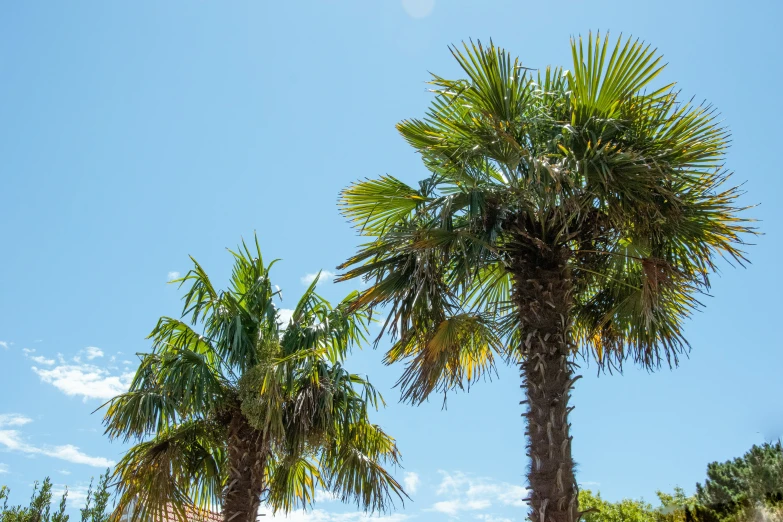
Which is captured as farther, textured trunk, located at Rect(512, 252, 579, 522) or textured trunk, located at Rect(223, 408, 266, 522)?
textured trunk, located at Rect(223, 408, 266, 522)

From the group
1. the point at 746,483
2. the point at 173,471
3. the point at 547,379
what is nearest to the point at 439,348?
the point at 547,379

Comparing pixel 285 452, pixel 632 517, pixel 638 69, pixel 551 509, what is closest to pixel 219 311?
pixel 285 452

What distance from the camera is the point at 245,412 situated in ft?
28.4

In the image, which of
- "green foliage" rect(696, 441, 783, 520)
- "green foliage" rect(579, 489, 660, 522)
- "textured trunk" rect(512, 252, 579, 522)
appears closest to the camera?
"textured trunk" rect(512, 252, 579, 522)

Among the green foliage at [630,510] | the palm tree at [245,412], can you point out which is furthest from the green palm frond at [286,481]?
the green foliage at [630,510]

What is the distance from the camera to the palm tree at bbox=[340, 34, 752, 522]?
21.4ft

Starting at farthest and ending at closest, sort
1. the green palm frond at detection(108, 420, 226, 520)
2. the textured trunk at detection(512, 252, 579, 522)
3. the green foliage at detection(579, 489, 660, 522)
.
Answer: the green foliage at detection(579, 489, 660, 522), the green palm frond at detection(108, 420, 226, 520), the textured trunk at detection(512, 252, 579, 522)

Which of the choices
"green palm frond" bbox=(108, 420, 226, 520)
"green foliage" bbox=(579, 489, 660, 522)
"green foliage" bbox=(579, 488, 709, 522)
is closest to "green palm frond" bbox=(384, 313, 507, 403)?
"green palm frond" bbox=(108, 420, 226, 520)

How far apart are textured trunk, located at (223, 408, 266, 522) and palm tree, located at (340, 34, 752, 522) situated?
2.86 m

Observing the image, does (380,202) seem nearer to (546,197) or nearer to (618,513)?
(546,197)

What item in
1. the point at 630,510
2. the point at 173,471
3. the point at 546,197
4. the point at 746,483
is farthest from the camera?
the point at 630,510

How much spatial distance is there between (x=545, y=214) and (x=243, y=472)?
17.3 feet

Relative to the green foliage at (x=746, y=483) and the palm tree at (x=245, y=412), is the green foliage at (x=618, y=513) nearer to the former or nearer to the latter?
the green foliage at (x=746, y=483)

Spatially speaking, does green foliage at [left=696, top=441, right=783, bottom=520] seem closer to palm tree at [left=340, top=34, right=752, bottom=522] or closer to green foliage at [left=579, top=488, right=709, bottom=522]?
green foliage at [left=579, top=488, right=709, bottom=522]
